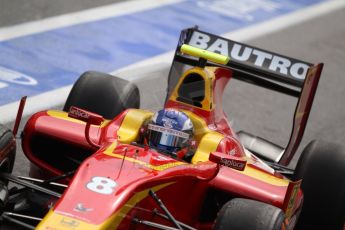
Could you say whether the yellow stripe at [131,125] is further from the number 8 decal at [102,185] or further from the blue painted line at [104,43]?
the blue painted line at [104,43]

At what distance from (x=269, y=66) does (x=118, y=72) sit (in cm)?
350

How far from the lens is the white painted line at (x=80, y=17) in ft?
40.6

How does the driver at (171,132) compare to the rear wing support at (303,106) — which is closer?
the driver at (171,132)

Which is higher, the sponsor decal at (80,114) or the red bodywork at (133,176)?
the sponsor decal at (80,114)

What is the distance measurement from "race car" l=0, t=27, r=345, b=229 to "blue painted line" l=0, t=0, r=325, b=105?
8.78 ft

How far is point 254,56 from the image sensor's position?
8.80 meters

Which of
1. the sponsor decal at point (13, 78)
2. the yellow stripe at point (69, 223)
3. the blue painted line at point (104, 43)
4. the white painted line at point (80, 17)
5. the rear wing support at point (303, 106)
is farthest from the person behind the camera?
the white painted line at point (80, 17)

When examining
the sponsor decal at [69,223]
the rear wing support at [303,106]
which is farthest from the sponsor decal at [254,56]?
the sponsor decal at [69,223]

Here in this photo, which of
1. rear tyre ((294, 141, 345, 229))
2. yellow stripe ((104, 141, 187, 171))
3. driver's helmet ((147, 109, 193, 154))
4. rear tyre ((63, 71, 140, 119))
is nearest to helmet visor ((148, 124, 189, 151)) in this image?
driver's helmet ((147, 109, 193, 154))

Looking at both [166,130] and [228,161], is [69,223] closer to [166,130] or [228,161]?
[228,161]

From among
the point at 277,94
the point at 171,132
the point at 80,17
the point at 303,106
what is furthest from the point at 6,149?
the point at 80,17

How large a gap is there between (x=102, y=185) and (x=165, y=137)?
3.29ft

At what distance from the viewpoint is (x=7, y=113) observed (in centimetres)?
957

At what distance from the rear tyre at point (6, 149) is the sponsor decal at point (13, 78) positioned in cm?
339
